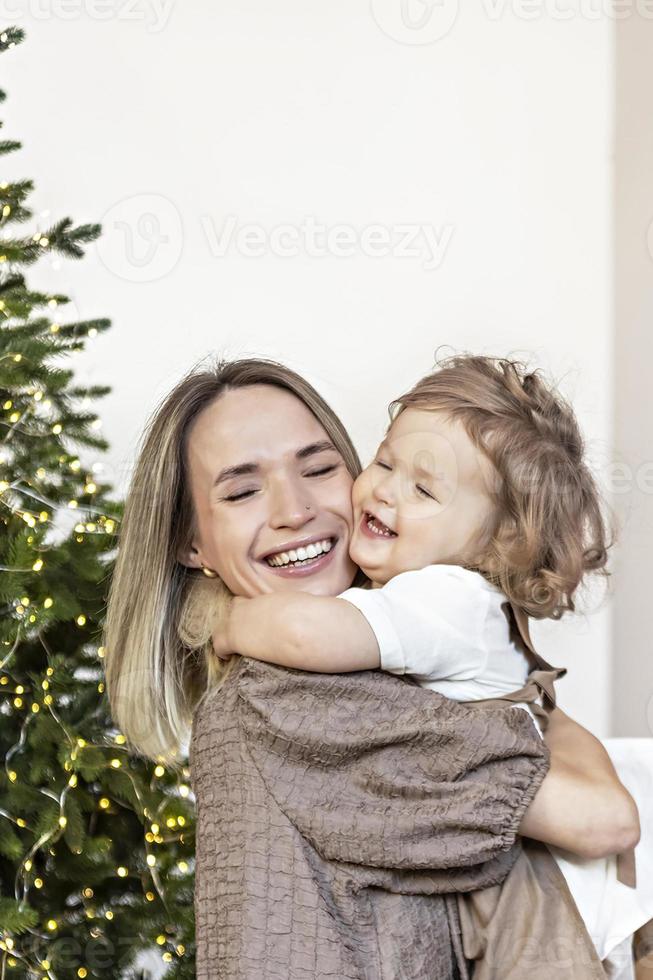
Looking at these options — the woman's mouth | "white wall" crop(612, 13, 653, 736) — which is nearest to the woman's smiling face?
the woman's mouth

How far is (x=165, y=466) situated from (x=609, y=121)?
2270 mm

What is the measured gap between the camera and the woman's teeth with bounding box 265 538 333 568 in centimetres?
146

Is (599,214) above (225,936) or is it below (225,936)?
above

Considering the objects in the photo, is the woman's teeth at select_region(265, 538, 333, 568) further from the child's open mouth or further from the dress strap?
the dress strap

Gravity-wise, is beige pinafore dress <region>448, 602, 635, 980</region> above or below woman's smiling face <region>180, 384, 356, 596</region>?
below

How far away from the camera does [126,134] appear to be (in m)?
3.22

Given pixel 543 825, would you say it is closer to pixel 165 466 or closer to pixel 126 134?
pixel 165 466

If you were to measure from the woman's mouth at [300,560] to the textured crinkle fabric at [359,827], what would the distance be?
0.23 meters

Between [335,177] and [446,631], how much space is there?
2.25 metres

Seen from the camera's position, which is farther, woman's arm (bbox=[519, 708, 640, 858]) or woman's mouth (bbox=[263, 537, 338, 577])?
woman's mouth (bbox=[263, 537, 338, 577])

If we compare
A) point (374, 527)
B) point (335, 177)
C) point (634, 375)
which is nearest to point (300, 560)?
point (374, 527)

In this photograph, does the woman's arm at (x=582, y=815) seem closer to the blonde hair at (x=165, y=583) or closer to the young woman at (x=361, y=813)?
the young woman at (x=361, y=813)

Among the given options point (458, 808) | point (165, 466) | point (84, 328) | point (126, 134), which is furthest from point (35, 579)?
point (126, 134)

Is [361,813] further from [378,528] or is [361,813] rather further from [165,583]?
[165,583]
